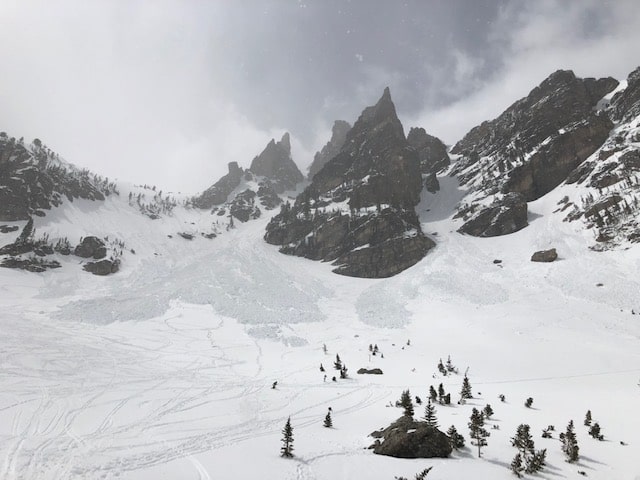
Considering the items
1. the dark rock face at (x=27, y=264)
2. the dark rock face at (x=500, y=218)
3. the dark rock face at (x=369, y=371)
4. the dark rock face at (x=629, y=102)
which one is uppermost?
the dark rock face at (x=629, y=102)

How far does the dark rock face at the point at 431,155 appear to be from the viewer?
15150cm

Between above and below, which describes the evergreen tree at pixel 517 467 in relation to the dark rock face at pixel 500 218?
below

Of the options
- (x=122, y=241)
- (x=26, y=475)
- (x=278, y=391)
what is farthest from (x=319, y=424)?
(x=122, y=241)

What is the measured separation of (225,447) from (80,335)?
40.0 m

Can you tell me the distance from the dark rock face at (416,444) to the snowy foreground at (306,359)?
1.52 feet

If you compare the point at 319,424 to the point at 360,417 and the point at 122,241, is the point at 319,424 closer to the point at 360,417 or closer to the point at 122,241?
the point at 360,417

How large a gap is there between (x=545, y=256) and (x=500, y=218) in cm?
2630

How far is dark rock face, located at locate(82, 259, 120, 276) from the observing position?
8575 cm

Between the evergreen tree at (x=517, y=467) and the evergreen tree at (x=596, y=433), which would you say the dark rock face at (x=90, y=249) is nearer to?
the evergreen tree at (x=517, y=467)

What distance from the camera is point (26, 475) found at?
12430 mm

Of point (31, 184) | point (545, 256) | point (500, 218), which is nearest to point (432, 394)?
point (545, 256)

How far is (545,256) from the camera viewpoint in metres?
66.3

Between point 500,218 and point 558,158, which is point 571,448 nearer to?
point 500,218

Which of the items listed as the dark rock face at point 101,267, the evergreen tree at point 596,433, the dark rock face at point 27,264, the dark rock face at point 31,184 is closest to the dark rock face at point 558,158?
the evergreen tree at point 596,433
